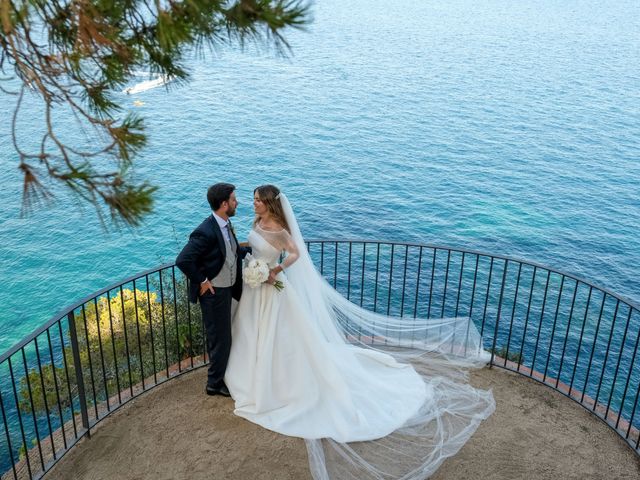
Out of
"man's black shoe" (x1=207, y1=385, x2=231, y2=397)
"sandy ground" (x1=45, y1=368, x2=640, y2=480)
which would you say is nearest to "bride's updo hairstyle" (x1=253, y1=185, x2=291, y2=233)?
"man's black shoe" (x1=207, y1=385, x2=231, y2=397)

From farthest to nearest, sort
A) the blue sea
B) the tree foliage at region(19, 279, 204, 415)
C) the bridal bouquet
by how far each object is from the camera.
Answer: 1. the blue sea
2. the tree foliage at region(19, 279, 204, 415)
3. the bridal bouquet

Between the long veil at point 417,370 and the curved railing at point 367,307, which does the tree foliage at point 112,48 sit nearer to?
the curved railing at point 367,307

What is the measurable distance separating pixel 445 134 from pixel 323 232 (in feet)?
37.4

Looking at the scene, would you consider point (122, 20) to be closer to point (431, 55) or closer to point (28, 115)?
point (28, 115)

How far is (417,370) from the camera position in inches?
235

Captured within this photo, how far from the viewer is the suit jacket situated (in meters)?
5.12

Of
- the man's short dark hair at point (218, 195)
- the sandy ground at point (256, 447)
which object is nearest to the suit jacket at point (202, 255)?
the man's short dark hair at point (218, 195)

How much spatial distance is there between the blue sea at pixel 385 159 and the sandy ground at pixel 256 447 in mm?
9143

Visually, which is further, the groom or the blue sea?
the blue sea

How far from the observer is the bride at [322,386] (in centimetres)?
502

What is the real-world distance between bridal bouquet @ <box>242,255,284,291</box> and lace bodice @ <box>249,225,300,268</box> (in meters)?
0.16

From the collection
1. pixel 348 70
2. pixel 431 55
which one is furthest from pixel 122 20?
pixel 431 55

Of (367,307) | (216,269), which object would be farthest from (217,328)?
(367,307)

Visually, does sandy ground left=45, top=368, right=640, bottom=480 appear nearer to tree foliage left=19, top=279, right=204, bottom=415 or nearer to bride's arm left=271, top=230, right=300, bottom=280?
bride's arm left=271, top=230, right=300, bottom=280
